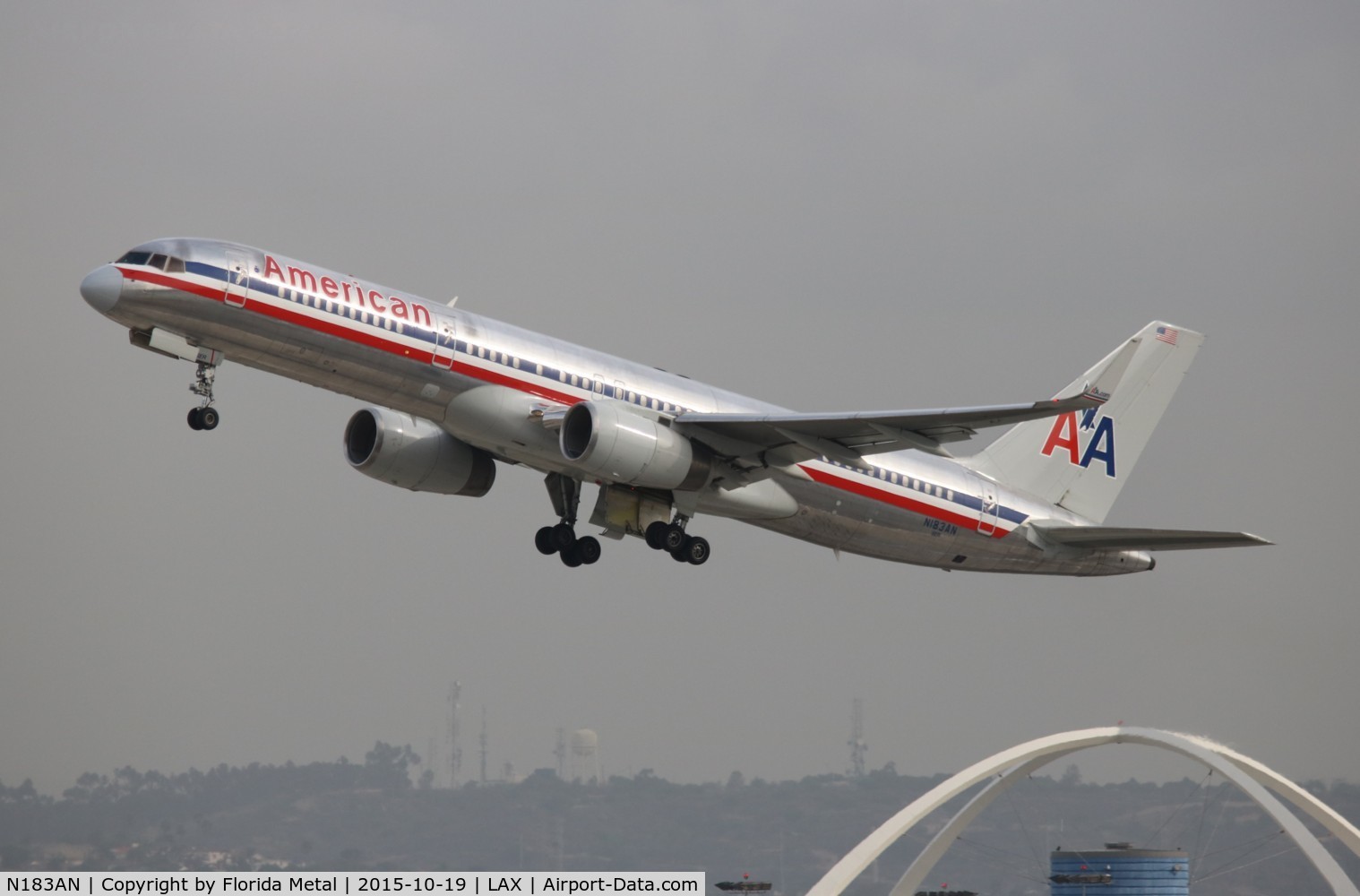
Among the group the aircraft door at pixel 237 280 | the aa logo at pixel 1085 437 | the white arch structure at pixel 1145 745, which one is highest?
the aa logo at pixel 1085 437

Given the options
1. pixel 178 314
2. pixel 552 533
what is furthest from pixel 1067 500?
pixel 178 314

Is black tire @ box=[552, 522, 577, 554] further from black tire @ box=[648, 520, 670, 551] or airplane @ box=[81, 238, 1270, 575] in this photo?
black tire @ box=[648, 520, 670, 551]

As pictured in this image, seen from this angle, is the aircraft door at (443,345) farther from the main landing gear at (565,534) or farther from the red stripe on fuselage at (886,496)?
the red stripe on fuselage at (886,496)

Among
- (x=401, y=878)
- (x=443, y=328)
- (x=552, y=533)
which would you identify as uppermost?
(x=443, y=328)

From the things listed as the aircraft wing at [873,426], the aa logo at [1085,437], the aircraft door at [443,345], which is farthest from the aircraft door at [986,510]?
the aircraft door at [443,345]

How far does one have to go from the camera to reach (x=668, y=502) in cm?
3703

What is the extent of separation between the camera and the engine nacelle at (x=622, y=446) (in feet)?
107

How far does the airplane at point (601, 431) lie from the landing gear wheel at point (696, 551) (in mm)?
44

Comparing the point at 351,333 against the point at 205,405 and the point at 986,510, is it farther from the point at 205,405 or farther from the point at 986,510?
the point at 986,510

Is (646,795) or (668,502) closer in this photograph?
(668,502)

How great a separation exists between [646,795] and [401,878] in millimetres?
40682

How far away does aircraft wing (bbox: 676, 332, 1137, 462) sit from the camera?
3212 centimetres

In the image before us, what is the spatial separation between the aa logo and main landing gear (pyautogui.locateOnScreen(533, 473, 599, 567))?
13.2 m

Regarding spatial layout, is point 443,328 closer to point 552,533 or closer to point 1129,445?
point 552,533
